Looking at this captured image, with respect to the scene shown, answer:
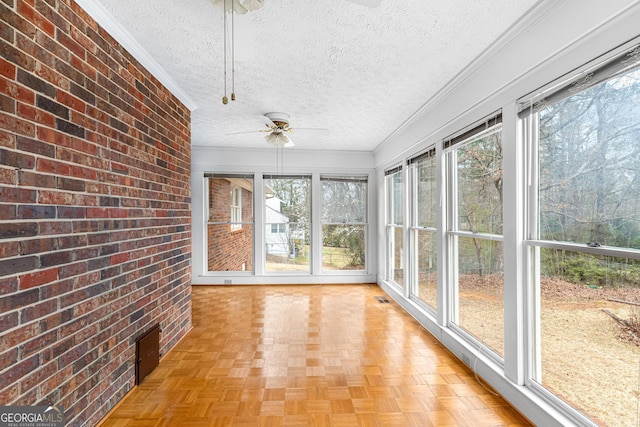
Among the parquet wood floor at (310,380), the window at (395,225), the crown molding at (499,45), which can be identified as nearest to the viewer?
the crown molding at (499,45)

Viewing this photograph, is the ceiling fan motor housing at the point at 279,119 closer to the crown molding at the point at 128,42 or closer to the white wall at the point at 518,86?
the crown molding at the point at 128,42

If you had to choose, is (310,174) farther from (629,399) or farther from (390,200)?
(629,399)

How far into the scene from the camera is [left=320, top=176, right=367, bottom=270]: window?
586cm

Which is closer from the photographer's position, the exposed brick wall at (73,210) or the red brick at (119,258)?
the exposed brick wall at (73,210)

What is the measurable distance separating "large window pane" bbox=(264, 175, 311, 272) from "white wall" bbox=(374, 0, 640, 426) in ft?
10.4

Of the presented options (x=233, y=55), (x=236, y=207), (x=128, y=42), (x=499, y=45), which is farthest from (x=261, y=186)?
(x=499, y=45)

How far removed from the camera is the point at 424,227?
147 inches

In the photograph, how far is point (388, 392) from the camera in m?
2.23

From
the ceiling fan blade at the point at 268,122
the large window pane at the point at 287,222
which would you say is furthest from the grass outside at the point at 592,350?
the large window pane at the point at 287,222

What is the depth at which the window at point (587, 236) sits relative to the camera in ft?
4.73

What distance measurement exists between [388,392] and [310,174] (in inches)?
164

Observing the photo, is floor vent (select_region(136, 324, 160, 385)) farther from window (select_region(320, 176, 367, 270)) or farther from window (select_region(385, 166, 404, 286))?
window (select_region(320, 176, 367, 270))

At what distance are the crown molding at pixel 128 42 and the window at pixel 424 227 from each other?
272 cm

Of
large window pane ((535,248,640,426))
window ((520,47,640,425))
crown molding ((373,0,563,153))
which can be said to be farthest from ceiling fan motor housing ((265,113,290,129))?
large window pane ((535,248,640,426))
